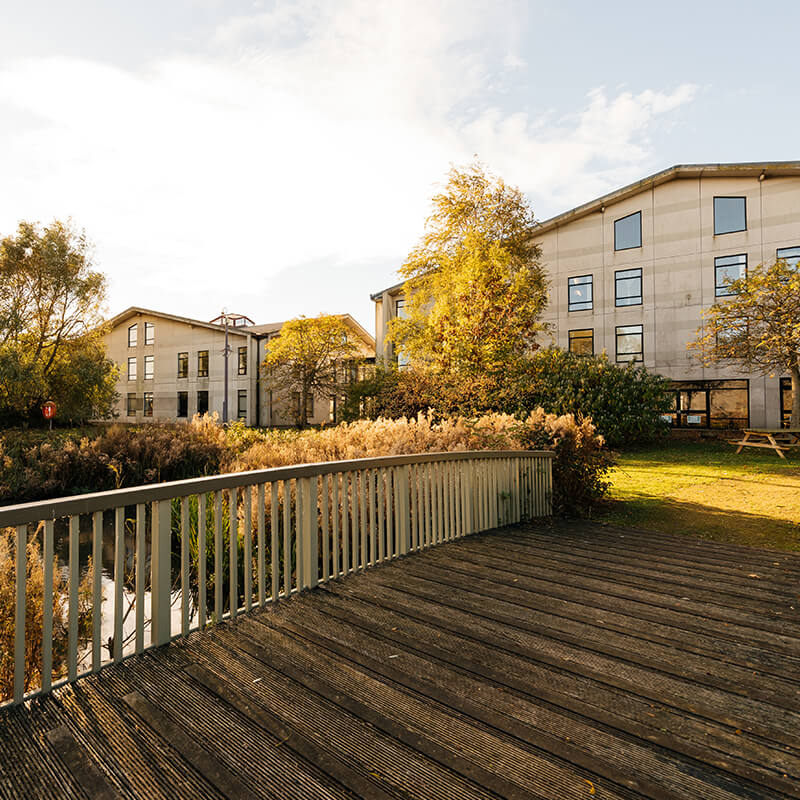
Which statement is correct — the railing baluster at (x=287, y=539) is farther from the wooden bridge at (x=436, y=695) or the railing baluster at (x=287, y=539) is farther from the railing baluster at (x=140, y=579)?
the railing baluster at (x=140, y=579)

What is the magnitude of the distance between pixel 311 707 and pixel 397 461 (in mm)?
2539

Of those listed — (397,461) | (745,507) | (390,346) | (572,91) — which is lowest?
(745,507)

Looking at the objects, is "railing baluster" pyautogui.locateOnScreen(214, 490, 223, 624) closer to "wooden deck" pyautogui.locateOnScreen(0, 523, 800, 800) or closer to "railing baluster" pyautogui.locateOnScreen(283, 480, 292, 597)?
"wooden deck" pyautogui.locateOnScreen(0, 523, 800, 800)

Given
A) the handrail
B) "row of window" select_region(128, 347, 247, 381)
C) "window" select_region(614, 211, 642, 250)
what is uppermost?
"window" select_region(614, 211, 642, 250)

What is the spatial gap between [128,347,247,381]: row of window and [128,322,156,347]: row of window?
4.02 ft

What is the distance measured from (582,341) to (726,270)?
6.38 metres

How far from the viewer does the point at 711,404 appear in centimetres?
2178

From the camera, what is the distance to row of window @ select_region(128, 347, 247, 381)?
35312 millimetres

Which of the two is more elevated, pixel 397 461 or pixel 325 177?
pixel 325 177

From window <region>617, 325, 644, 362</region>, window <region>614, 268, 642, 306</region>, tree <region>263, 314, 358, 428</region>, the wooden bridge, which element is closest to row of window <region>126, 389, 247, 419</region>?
tree <region>263, 314, 358, 428</region>

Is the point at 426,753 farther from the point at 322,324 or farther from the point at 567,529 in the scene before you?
the point at 322,324

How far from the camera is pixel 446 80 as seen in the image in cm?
813

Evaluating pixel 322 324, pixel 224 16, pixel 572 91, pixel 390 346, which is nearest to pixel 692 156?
pixel 390 346

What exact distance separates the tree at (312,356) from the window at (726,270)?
60.1 ft
